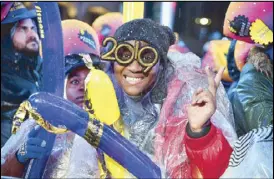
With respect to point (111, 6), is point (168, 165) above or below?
below

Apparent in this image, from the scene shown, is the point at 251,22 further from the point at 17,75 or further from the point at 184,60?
the point at 17,75

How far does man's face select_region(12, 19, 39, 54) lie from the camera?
2.36 metres

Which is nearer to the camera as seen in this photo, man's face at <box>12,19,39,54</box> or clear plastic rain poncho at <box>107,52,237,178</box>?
clear plastic rain poncho at <box>107,52,237,178</box>

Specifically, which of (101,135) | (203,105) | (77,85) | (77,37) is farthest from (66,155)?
(203,105)

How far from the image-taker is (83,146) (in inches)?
90.6

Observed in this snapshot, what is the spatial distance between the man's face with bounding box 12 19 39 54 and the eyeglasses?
14.6 inches

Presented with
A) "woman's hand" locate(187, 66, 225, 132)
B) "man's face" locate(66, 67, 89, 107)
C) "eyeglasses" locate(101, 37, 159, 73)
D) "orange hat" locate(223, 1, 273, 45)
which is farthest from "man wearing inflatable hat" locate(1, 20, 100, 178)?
"orange hat" locate(223, 1, 273, 45)

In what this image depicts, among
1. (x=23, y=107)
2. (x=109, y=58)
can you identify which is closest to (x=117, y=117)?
(x=109, y=58)

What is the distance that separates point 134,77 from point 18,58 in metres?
0.54

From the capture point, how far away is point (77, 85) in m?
2.32

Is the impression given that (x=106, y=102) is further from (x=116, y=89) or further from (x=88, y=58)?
(x=88, y=58)

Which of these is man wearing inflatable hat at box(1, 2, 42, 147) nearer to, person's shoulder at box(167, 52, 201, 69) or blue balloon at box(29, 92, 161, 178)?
blue balloon at box(29, 92, 161, 178)

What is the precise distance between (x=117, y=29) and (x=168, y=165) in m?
0.63

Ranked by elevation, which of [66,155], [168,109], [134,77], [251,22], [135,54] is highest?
[251,22]
